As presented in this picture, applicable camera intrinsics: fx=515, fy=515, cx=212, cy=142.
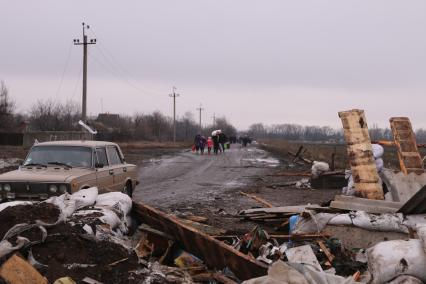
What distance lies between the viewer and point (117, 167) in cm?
1150

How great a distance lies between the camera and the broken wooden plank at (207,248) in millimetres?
5941

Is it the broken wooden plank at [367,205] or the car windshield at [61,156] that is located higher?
the car windshield at [61,156]

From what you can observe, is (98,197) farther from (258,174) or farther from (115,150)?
(258,174)

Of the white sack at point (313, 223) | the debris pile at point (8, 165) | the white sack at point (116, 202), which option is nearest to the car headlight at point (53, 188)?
the white sack at point (116, 202)

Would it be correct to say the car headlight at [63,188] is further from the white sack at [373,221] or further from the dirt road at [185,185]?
the white sack at [373,221]

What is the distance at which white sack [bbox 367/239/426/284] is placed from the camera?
16.7ft

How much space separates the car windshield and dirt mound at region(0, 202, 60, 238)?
3535mm

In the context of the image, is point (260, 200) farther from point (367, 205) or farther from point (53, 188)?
point (53, 188)

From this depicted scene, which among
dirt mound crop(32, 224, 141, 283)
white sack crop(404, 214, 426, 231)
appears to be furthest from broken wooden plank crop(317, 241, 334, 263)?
dirt mound crop(32, 224, 141, 283)

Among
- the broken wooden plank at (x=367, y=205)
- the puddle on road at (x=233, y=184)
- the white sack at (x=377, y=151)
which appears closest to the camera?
the broken wooden plank at (x=367, y=205)

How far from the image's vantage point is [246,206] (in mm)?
13094

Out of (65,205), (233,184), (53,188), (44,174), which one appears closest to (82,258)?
(65,205)

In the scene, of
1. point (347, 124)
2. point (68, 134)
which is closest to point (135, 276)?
point (347, 124)

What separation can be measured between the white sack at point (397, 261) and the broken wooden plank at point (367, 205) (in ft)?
8.16
